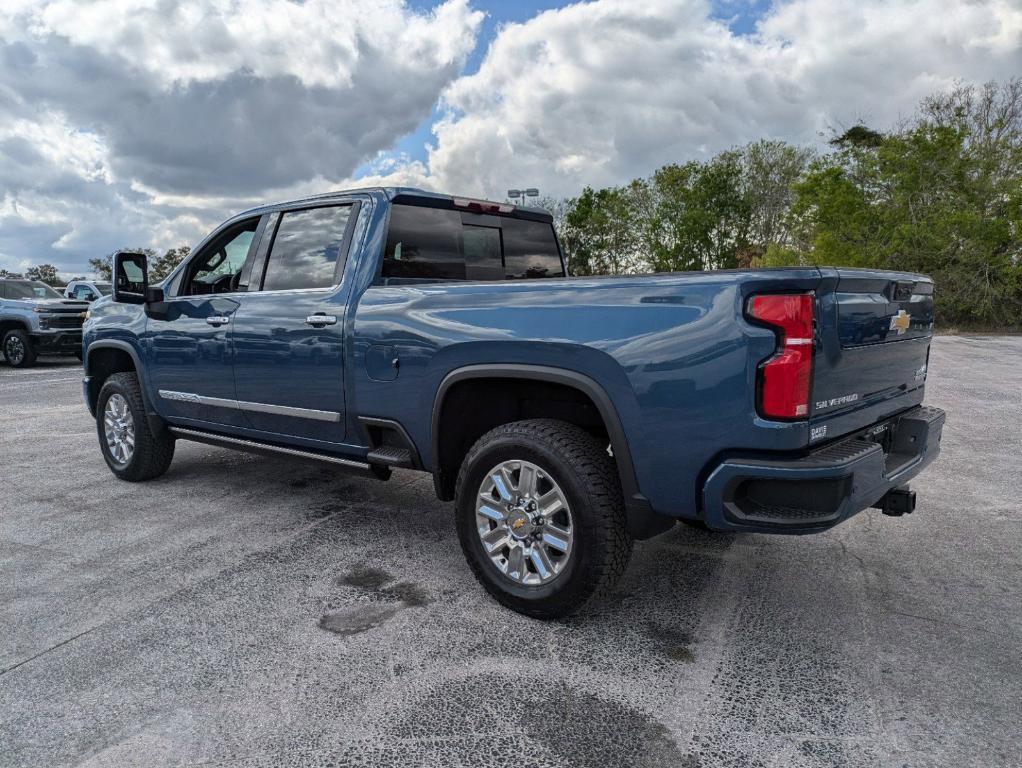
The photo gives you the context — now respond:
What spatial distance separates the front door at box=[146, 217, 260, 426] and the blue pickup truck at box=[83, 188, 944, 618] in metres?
0.02

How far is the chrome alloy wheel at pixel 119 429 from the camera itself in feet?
17.5

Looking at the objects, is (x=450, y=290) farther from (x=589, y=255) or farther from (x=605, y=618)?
(x=589, y=255)

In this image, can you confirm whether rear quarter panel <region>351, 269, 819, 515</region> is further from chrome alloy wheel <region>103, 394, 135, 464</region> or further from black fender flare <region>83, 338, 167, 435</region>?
chrome alloy wheel <region>103, 394, 135, 464</region>

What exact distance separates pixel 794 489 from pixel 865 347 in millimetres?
718

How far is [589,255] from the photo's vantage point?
1785 inches

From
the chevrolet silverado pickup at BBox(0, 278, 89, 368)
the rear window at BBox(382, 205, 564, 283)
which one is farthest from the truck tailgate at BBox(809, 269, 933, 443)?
the chevrolet silverado pickup at BBox(0, 278, 89, 368)

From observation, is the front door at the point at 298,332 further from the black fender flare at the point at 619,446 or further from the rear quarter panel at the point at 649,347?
the black fender flare at the point at 619,446

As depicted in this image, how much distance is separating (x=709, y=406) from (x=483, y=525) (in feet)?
3.98

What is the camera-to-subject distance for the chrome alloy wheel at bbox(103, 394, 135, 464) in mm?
5336

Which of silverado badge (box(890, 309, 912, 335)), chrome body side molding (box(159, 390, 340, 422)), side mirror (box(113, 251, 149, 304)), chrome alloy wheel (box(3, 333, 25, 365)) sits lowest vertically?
chrome alloy wheel (box(3, 333, 25, 365))

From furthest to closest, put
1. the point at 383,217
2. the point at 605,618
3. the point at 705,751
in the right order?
the point at 383,217 → the point at 605,618 → the point at 705,751

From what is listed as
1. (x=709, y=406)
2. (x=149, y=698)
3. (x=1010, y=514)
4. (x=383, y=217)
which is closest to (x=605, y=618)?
(x=709, y=406)

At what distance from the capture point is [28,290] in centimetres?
1520

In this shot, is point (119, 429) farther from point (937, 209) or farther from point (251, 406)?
point (937, 209)
